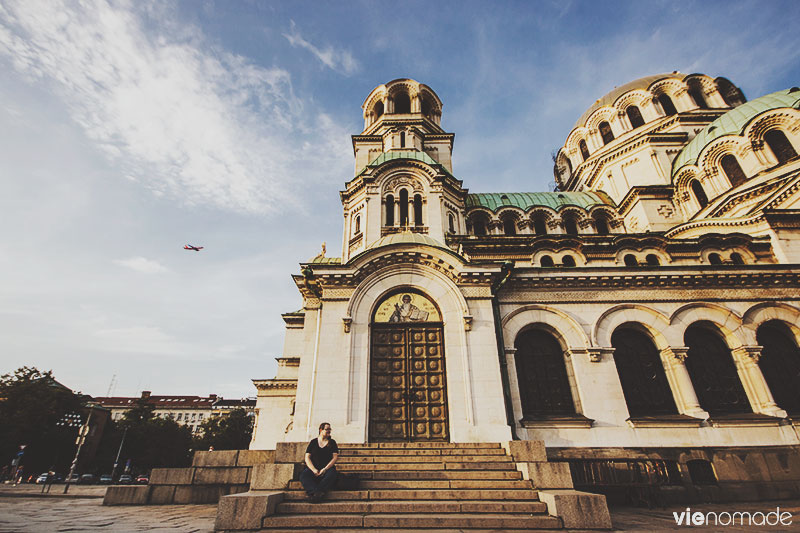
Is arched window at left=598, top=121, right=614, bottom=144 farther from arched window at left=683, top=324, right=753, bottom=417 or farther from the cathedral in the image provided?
arched window at left=683, top=324, right=753, bottom=417

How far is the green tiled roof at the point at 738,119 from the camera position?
870 inches

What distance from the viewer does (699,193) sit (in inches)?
943

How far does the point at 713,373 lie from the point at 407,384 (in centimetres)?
1200

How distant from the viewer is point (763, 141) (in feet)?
70.7

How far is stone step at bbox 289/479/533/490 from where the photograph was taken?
876cm

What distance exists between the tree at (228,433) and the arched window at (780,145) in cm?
6942

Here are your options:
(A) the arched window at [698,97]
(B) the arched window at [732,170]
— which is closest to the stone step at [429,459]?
(B) the arched window at [732,170]

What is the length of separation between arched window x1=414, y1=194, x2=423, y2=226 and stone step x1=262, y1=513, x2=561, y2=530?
56.3ft

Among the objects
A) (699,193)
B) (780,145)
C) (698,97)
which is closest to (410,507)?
(699,193)

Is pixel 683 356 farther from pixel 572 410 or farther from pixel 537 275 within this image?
pixel 537 275

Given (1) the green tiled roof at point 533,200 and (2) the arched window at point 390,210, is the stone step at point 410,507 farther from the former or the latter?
(1) the green tiled roof at point 533,200

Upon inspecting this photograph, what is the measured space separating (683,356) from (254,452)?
51.5ft

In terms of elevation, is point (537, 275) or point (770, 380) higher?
point (537, 275)

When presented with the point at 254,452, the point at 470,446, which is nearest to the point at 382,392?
the point at 470,446
